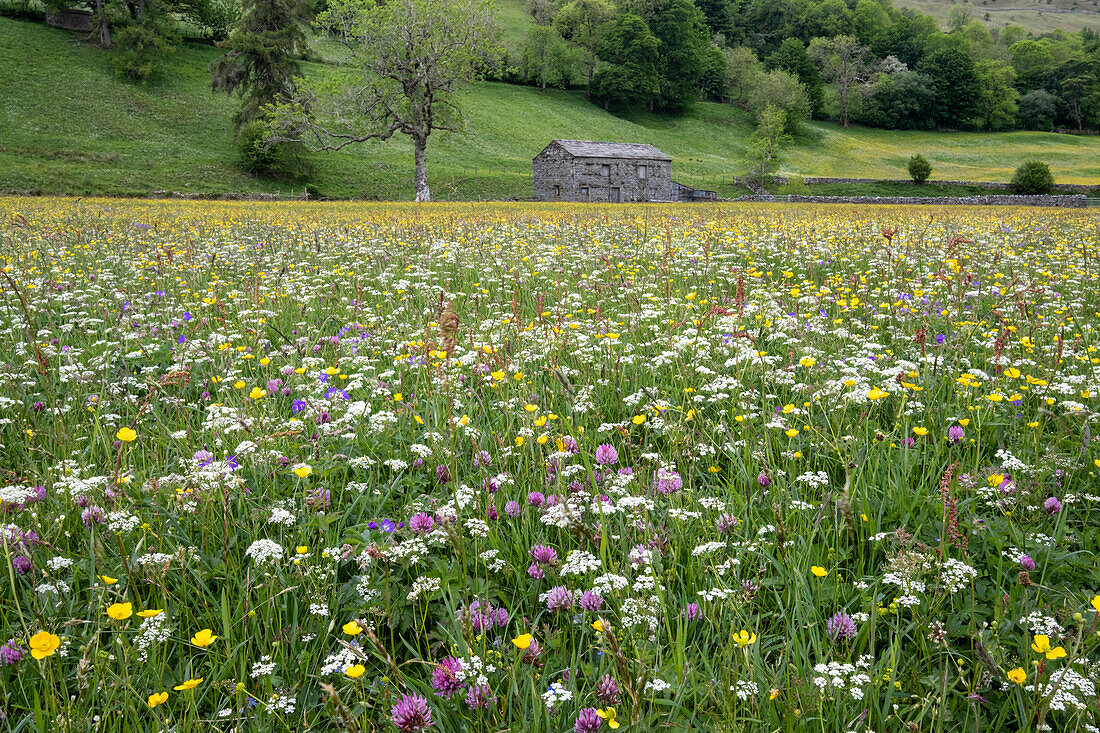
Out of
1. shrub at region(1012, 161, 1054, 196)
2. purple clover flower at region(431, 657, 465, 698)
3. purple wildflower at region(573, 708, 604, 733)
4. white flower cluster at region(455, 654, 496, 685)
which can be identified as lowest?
purple clover flower at region(431, 657, 465, 698)

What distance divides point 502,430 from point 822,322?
2.73 metres

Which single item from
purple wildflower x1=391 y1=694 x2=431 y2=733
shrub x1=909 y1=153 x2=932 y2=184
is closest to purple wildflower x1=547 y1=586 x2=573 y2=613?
purple wildflower x1=391 y1=694 x2=431 y2=733

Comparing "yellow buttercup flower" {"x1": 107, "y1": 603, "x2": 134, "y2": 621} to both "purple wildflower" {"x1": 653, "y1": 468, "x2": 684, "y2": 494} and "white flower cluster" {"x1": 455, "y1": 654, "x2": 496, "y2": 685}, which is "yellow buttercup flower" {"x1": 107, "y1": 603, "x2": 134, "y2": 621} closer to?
"white flower cluster" {"x1": 455, "y1": 654, "x2": 496, "y2": 685}

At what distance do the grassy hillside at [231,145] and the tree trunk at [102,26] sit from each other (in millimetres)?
1421

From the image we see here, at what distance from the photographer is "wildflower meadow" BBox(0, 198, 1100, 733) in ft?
5.58

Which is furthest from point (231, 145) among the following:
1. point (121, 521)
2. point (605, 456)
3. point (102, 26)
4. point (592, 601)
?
point (592, 601)

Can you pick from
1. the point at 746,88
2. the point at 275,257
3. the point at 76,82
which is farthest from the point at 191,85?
the point at 746,88

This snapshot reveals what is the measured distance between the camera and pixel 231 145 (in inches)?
1800

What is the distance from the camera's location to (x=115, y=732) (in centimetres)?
162

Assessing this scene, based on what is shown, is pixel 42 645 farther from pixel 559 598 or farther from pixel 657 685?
pixel 657 685

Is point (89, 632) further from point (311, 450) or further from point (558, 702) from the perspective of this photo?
point (558, 702)

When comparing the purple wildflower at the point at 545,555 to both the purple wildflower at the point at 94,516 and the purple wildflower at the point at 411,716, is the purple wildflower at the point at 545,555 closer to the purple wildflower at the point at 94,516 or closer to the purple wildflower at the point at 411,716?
the purple wildflower at the point at 411,716

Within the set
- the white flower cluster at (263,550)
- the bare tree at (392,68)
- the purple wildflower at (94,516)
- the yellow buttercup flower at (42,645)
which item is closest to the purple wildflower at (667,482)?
the white flower cluster at (263,550)

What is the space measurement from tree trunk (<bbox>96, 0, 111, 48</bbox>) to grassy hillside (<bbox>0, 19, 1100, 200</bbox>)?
4.66ft
